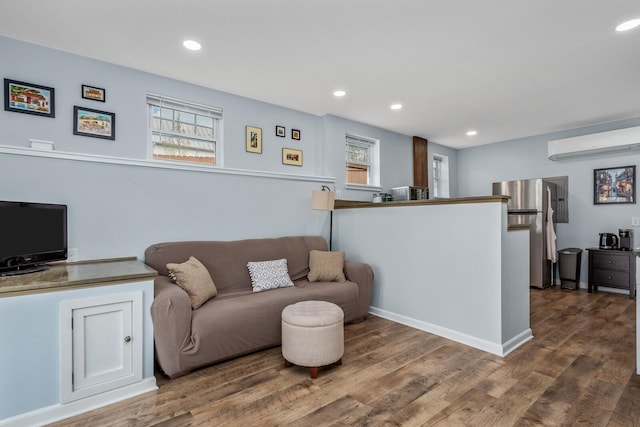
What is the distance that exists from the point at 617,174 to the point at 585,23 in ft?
Answer: 11.9

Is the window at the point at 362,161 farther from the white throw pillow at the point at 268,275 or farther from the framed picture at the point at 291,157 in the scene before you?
the white throw pillow at the point at 268,275

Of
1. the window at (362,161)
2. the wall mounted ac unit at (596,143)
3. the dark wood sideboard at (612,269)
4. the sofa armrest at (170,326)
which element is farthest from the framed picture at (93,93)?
A: the dark wood sideboard at (612,269)

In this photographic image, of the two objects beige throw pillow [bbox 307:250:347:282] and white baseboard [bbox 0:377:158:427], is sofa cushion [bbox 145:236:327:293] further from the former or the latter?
white baseboard [bbox 0:377:158:427]

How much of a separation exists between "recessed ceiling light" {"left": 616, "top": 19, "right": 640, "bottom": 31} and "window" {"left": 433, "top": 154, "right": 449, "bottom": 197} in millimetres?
4226

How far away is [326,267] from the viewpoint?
3.54 m

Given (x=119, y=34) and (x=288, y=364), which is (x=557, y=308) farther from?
(x=119, y=34)

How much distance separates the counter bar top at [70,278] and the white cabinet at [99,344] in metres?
0.10

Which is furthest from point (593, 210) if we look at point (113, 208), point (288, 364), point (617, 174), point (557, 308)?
point (113, 208)

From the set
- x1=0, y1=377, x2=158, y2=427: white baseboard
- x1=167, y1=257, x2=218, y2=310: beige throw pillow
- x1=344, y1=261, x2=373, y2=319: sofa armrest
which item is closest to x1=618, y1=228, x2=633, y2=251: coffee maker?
x1=344, y1=261, x2=373, y2=319: sofa armrest

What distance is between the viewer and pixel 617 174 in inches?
193

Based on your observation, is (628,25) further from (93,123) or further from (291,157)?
(93,123)

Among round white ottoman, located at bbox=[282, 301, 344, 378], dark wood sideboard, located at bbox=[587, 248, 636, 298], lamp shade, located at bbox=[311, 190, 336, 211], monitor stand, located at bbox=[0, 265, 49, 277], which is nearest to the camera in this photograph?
monitor stand, located at bbox=[0, 265, 49, 277]

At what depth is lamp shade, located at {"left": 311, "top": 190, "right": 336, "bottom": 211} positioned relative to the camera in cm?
389

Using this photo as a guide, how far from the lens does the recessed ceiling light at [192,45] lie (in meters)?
2.66
